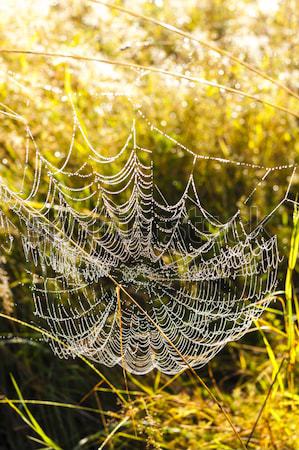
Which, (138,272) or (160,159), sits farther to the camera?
(160,159)

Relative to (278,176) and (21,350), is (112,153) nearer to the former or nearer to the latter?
(278,176)

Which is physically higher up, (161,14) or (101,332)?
(161,14)

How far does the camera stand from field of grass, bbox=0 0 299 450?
2.10 m

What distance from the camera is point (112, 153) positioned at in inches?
109

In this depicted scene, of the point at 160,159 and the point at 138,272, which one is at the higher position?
the point at 160,159

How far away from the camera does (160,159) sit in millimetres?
2852

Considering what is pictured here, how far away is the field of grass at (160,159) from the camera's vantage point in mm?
2104

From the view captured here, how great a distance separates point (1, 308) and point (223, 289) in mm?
734

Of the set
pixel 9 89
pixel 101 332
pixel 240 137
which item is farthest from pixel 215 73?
pixel 101 332

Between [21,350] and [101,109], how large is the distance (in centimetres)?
107

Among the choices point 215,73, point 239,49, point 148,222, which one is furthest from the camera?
point 239,49

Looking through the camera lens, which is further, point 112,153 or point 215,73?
point 215,73

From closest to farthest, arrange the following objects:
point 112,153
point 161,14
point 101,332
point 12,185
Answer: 1. point 101,332
2. point 12,185
3. point 112,153
4. point 161,14

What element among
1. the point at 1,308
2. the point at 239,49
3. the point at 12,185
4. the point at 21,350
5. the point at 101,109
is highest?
the point at 239,49
